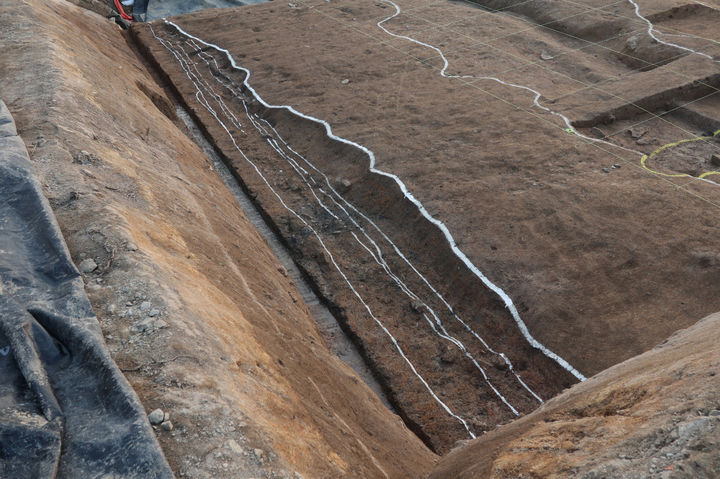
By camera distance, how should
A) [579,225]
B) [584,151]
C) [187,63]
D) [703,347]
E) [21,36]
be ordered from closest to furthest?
[703,347] < [579,225] < [584,151] < [21,36] < [187,63]

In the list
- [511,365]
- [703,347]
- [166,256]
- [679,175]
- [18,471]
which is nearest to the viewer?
[18,471]

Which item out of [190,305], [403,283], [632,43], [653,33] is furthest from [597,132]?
[190,305]

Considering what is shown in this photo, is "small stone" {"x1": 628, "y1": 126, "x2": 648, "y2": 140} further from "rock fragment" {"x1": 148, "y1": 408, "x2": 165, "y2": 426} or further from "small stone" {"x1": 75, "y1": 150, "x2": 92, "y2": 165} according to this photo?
"rock fragment" {"x1": 148, "y1": 408, "x2": 165, "y2": 426}

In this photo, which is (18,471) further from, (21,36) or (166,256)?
(21,36)

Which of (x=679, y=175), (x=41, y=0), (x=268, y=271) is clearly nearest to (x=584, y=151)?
(x=679, y=175)

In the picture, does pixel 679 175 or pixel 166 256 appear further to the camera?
pixel 679 175

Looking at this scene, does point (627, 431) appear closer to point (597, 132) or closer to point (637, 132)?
point (597, 132)
